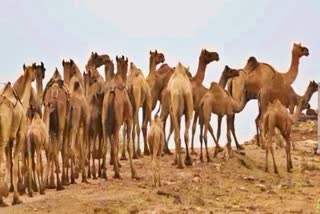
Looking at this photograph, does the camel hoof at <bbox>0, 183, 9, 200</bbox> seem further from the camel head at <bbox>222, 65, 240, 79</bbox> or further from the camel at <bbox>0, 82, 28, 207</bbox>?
the camel head at <bbox>222, 65, 240, 79</bbox>

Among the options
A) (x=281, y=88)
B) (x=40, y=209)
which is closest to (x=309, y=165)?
(x=281, y=88)

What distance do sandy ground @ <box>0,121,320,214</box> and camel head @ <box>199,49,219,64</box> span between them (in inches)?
119

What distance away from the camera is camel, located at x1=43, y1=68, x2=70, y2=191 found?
1742 centimetres

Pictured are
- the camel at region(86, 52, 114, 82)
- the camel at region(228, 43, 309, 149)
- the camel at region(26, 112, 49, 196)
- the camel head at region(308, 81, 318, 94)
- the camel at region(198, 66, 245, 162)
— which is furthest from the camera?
the camel head at region(308, 81, 318, 94)

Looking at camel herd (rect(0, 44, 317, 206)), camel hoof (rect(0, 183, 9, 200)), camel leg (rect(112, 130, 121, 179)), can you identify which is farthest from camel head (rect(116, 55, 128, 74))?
camel hoof (rect(0, 183, 9, 200))

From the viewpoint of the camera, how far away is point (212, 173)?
746 inches

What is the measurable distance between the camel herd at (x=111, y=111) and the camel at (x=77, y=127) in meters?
0.02

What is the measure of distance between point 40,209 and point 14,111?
227 centimetres

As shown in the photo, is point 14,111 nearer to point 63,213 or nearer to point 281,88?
point 63,213

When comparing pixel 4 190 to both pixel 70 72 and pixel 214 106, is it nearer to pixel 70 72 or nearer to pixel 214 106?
pixel 70 72

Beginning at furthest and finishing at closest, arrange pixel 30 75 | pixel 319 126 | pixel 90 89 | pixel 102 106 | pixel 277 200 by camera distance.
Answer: pixel 319 126 < pixel 90 89 < pixel 102 106 < pixel 30 75 < pixel 277 200

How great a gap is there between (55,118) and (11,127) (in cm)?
254

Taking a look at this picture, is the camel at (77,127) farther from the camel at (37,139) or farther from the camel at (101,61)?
the camel at (101,61)

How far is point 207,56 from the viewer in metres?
22.9
